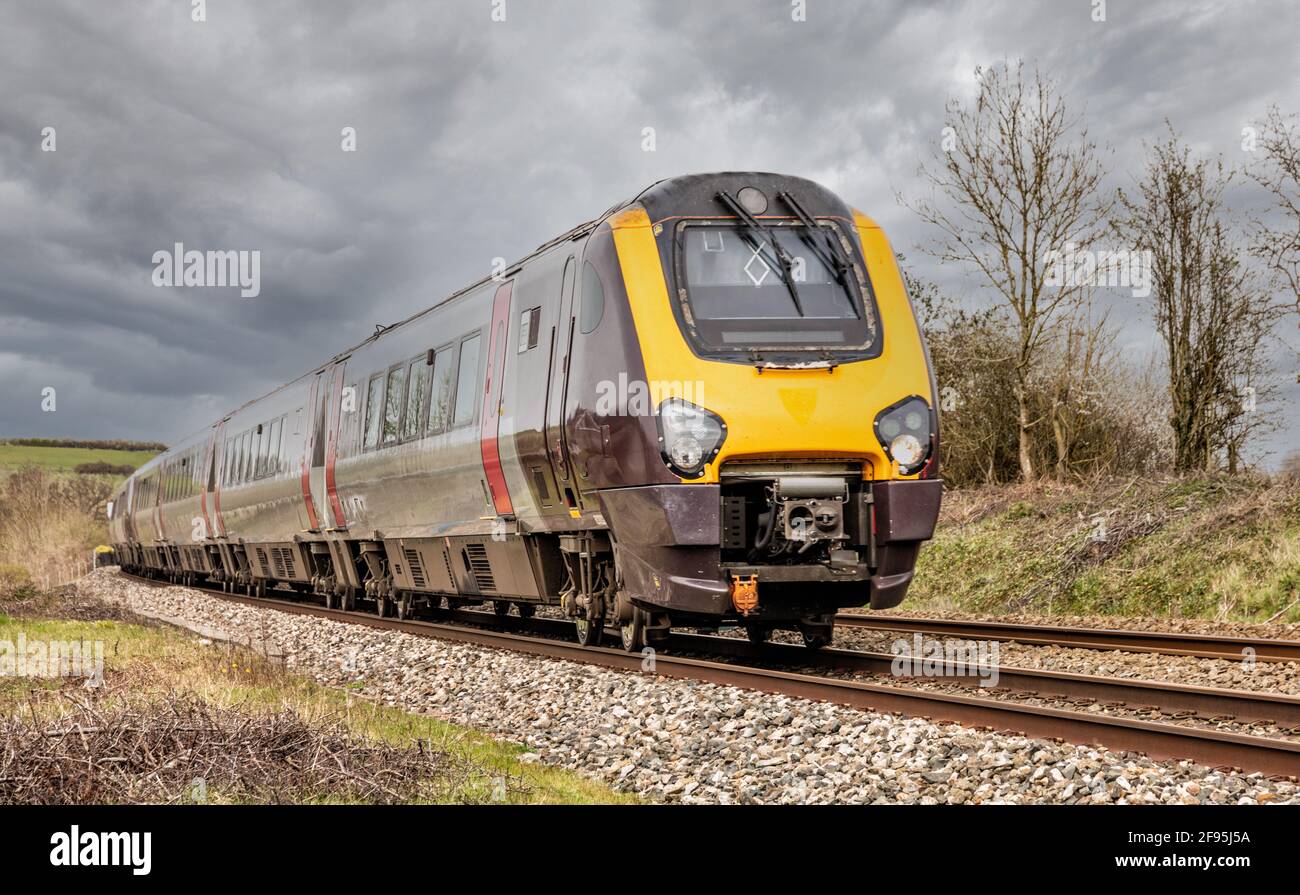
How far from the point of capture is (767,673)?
825 cm

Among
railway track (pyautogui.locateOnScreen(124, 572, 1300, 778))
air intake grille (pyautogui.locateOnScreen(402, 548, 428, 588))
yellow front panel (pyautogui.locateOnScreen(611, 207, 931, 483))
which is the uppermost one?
yellow front panel (pyautogui.locateOnScreen(611, 207, 931, 483))

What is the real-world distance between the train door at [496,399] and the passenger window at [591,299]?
1870mm

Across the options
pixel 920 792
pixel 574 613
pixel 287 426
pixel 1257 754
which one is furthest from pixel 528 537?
pixel 287 426

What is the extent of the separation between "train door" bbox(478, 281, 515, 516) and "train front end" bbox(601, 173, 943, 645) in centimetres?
244

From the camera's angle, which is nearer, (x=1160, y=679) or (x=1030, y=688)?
(x=1030, y=688)

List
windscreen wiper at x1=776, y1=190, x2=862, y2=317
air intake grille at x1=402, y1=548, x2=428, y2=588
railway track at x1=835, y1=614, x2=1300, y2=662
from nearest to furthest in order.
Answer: windscreen wiper at x1=776, y1=190, x2=862, y2=317
railway track at x1=835, y1=614, x2=1300, y2=662
air intake grille at x1=402, y1=548, x2=428, y2=588

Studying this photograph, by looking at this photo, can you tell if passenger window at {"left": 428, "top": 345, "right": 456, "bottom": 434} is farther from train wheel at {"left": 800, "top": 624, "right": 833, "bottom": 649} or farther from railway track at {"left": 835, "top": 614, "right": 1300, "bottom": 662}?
railway track at {"left": 835, "top": 614, "right": 1300, "bottom": 662}

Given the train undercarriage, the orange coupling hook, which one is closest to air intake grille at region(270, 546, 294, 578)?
the train undercarriage

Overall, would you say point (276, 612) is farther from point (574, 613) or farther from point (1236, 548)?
point (1236, 548)

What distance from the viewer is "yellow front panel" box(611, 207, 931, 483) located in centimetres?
813

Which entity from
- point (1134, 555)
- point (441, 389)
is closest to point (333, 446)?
point (441, 389)
